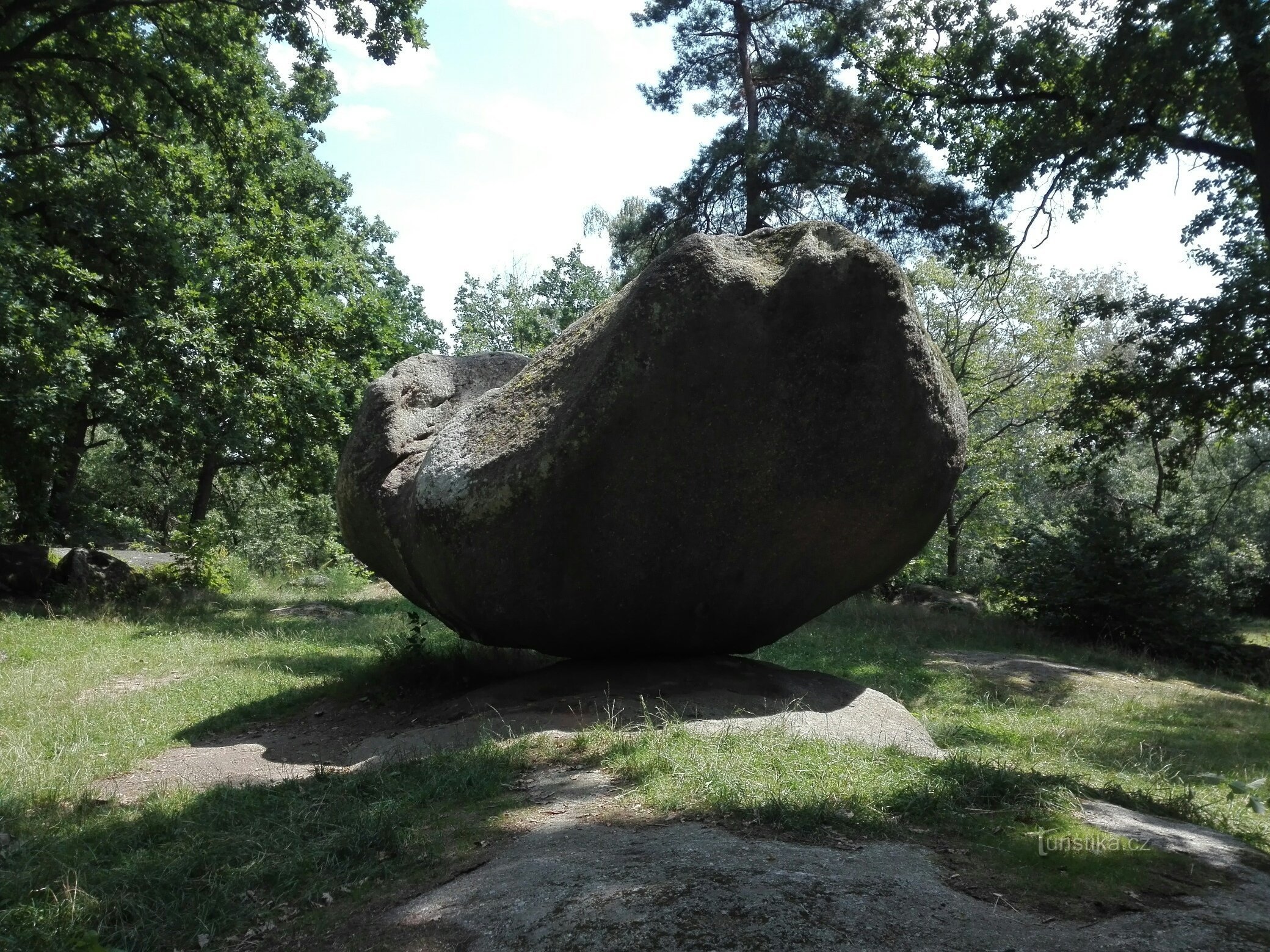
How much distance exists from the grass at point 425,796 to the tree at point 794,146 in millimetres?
10081

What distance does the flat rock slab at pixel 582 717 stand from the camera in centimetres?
619

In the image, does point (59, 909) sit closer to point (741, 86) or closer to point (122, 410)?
point (122, 410)

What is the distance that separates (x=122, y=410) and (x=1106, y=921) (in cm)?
1447

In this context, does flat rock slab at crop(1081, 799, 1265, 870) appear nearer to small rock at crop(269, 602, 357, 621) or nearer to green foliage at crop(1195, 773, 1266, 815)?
green foliage at crop(1195, 773, 1266, 815)

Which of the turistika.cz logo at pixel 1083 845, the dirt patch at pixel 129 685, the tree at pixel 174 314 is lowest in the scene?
the dirt patch at pixel 129 685

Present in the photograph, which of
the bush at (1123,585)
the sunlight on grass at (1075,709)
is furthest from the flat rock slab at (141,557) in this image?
the bush at (1123,585)

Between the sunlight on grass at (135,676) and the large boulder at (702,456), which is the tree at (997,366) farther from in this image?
the large boulder at (702,456)

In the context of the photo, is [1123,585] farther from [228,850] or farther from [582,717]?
[228,850]

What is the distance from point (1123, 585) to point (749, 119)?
35.1 feet

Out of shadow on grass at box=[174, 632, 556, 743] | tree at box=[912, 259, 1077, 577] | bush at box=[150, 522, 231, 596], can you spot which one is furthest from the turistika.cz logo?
tree at box=[912, 259, 1077, 577]

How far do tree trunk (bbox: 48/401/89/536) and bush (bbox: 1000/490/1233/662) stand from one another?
1615 cm

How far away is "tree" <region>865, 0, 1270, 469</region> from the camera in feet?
40.9

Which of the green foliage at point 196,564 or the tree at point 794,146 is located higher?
the tree at point 794,146

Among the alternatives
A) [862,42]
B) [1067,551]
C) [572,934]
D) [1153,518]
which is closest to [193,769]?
[572,934]
